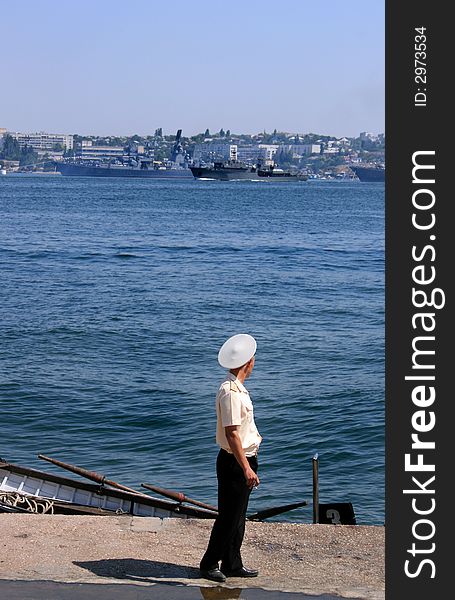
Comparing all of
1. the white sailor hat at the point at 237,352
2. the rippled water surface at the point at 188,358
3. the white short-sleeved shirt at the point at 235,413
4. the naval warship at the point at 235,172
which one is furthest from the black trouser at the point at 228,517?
the naval warship at the point at 235,172

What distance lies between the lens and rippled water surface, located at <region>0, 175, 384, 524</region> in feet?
56.9

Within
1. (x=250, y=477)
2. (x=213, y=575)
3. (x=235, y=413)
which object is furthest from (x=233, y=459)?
(x=213, y=575)

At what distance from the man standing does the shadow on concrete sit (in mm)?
167

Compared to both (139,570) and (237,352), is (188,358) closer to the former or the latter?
(139,570)

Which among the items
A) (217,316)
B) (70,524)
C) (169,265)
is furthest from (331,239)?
(70,524)

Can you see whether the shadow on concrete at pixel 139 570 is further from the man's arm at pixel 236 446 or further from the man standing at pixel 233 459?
the man's arm at pixel 236 446

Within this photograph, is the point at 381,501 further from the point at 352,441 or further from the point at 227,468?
the point at 227,468

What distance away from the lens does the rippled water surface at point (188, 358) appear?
17344 millimetres

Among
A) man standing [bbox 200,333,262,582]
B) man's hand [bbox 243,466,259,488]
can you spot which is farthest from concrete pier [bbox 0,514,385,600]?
man's hand [bbox 243,466,259,488]

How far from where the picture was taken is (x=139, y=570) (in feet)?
22.0

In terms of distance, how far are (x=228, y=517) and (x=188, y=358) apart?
20.0 m

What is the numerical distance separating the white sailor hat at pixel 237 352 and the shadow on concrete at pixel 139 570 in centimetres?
137

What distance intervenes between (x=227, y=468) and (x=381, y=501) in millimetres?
8639

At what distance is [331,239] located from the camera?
7150 centimetres
